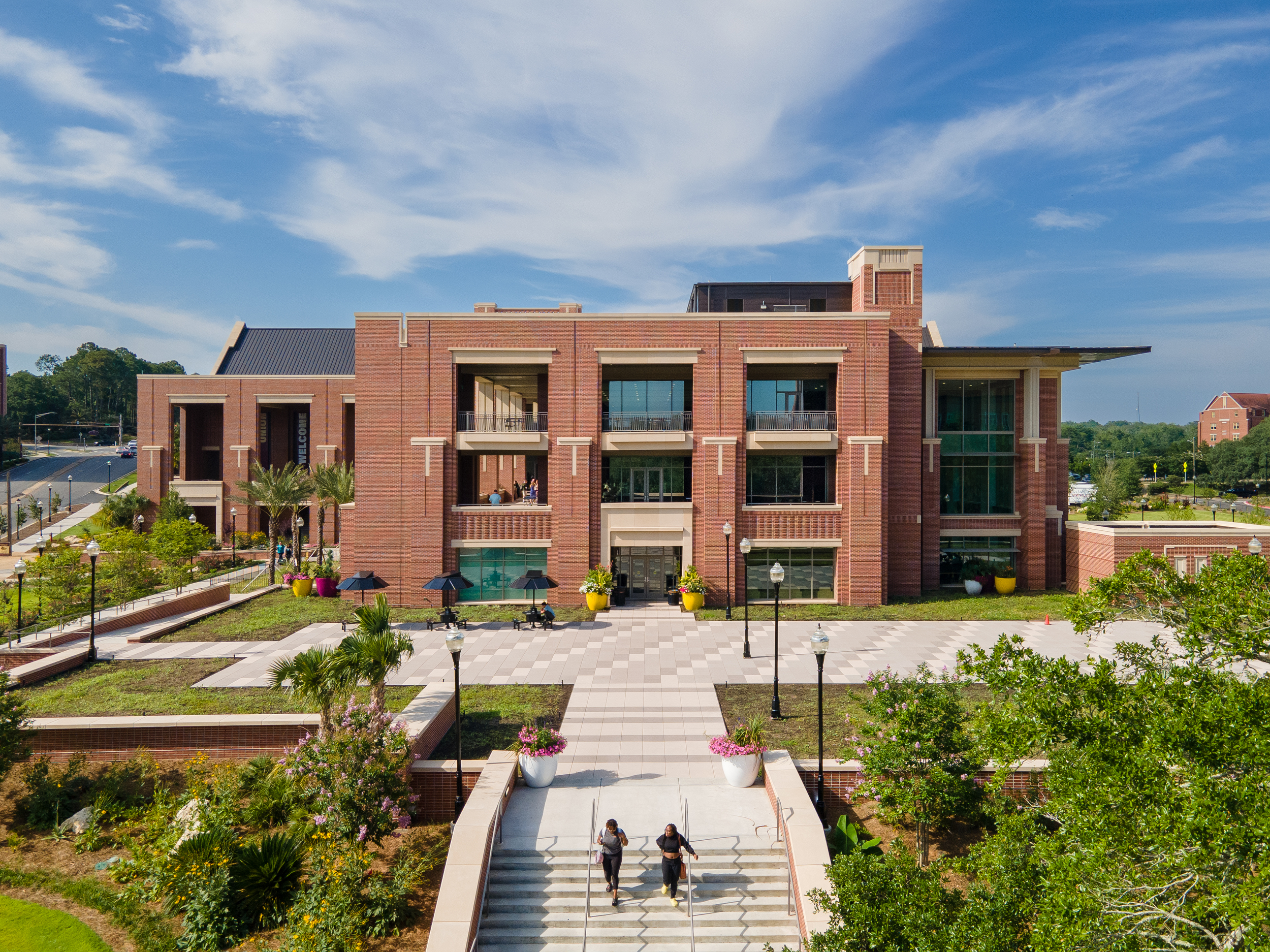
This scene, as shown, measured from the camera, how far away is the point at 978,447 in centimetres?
3269

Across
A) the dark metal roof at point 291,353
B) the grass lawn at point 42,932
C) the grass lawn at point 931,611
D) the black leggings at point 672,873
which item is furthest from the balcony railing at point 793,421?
the dark metal roof at point 291,353

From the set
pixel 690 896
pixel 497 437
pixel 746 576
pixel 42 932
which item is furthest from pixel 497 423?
pixel 690 896

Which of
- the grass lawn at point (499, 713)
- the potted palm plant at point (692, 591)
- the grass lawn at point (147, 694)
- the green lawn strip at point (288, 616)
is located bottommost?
the grass lawn at point (499, 713)

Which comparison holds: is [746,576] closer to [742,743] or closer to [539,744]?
[742,743]

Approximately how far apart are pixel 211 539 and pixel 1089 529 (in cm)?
4948

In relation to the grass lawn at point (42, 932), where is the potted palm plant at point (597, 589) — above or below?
above

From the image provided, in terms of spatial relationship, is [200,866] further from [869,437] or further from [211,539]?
[211,539]

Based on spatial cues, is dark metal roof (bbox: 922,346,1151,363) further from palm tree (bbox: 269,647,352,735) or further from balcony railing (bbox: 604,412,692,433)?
palm tree (bbox: 269,647,352,735)

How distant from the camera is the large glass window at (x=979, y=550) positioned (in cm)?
3244

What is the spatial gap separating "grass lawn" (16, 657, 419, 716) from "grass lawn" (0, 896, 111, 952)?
4.84 meters

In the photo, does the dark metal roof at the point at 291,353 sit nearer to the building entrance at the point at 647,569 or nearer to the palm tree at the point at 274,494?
the palm tree at the point at 274,494

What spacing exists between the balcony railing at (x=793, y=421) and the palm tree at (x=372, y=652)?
1918 cm

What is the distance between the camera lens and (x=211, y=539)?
42.5 meters

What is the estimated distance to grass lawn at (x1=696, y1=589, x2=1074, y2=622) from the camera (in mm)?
27344
